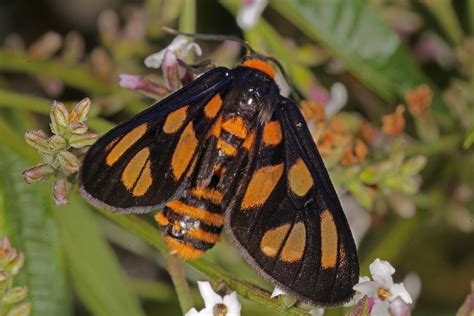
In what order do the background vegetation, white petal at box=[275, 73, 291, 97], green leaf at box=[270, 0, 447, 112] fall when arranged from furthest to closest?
1. green leaf at box=[270, 0, 447, 112]
2. white petal at box=[275, 73, 291, 97]
3. the background vegetation

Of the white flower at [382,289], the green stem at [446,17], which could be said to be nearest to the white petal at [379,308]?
the white flower at [382,289]

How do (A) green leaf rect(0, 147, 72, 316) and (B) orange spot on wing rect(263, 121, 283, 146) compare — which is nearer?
(B) orange spot on wing rect(263, 121, 283, 146)

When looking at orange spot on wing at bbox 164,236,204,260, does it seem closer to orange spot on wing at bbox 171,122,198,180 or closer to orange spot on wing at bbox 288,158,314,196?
orange spot on wing at bbox 171,122,198,180

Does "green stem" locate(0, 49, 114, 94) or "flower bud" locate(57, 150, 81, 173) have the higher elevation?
"flower bud" locate(57, 150, 81, 173)

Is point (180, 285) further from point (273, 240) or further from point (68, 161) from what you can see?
point (68, 161)

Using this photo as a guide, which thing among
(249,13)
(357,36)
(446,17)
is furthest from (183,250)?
(446,17)

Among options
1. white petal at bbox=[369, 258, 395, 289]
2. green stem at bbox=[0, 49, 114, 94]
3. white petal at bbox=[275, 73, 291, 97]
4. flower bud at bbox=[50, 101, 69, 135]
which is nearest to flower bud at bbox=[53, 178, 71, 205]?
flower bud at bbox=[50, 101, 69, 135]
